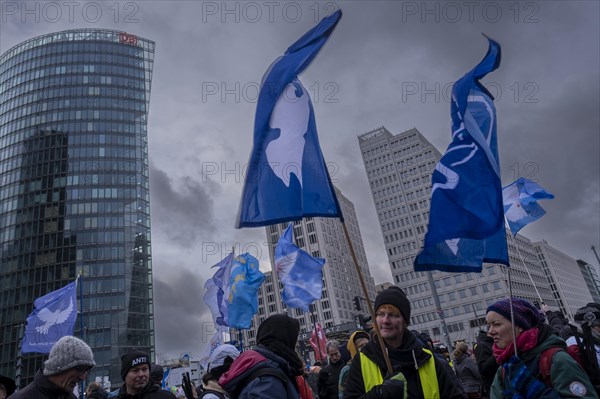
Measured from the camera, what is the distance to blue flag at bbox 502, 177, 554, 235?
9281 mm

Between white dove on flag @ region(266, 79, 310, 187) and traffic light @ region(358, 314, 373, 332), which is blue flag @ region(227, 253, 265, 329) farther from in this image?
white dove on flag @ region(266, 79, 310, 187)

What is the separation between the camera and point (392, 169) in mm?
110500

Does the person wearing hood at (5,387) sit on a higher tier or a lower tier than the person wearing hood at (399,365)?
higher

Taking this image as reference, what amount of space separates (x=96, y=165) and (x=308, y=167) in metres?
84.7

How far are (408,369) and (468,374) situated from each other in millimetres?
5211

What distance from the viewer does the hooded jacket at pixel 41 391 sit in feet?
10.3

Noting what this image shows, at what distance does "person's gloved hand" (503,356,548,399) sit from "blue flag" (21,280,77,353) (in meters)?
13.7

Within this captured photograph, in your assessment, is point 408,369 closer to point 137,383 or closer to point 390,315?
point 390,315

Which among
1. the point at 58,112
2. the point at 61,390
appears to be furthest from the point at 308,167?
the point at 58,112

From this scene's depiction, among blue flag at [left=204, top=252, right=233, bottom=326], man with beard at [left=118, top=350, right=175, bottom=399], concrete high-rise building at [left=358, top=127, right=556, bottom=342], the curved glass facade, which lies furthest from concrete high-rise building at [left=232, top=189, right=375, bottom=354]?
man with beard at [left=118, top=350, right=175, bottom=399]

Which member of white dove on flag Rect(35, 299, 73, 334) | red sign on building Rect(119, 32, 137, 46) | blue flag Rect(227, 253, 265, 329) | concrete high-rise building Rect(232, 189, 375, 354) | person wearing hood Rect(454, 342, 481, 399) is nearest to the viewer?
person wearing hood Rect(454, 342, 481, 399)

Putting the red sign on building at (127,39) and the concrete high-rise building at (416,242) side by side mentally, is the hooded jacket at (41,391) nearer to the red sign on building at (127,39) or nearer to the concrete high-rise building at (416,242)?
the concrete high-rise building at (416,242)

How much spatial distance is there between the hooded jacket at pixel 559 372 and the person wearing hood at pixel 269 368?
1.71 meters

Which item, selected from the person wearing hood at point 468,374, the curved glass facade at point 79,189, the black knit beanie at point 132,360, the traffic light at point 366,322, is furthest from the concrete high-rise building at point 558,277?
the black knit beanie at point 132,360
